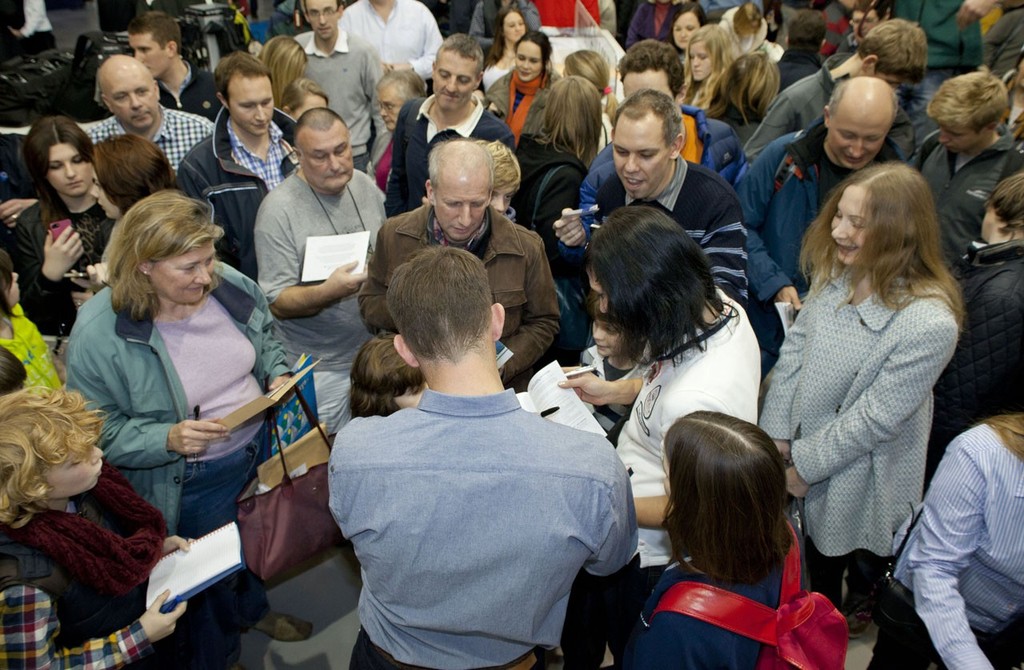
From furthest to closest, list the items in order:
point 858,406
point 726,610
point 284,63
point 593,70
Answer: point 284,63 < point 593,70 < point 858,406 < point 726,610

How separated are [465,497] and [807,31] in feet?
16.6

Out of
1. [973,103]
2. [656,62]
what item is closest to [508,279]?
[656,62]

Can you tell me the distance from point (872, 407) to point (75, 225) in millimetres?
3226

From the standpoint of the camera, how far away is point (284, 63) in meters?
4.97

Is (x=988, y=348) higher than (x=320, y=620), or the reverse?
(x=988, y=348)

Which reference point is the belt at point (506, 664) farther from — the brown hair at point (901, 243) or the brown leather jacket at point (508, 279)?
the brown hair at point (901, 243)

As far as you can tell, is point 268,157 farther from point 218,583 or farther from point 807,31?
point 807,31

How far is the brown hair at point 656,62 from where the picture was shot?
13.3 feet

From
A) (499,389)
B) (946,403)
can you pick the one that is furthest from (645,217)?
(946,403)

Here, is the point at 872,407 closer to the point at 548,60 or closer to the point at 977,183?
the point at 977,183

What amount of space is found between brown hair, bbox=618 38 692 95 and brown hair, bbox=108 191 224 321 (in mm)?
2571

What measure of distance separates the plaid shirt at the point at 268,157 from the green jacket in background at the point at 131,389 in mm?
1345

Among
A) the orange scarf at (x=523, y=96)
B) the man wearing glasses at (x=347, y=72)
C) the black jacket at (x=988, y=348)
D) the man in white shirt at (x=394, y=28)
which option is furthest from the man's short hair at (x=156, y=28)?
the black jacket at (x=988, y=348)

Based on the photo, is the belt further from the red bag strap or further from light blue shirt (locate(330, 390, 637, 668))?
the red bag strap
